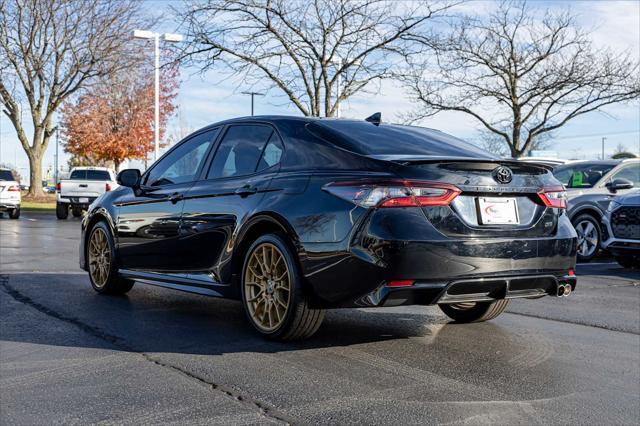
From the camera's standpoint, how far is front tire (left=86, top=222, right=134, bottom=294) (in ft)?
24.0

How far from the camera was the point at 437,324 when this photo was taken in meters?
6.15

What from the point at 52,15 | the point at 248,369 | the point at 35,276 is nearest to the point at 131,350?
the point at 248,369

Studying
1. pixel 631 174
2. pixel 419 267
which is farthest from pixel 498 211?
pixel 631 174

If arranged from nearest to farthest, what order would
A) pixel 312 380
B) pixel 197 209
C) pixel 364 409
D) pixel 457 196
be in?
1. pixel 364 409
2. pixel 312 380
3. pixel 457 196
4. pixel 197 209

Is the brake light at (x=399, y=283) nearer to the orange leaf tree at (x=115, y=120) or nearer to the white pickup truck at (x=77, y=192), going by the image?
the white pickup truck at (x=77, y=192)

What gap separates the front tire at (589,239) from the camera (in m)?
12.4

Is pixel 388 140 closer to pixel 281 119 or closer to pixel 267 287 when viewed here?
pixel 281 119

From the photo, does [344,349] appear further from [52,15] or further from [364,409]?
[52,15]

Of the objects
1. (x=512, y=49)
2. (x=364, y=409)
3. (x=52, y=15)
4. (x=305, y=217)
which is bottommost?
(x=364, y=409)

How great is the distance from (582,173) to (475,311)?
8.12 metres

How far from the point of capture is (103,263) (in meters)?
7.54

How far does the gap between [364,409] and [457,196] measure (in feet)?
5.03

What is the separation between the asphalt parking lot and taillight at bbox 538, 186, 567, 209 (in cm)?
99

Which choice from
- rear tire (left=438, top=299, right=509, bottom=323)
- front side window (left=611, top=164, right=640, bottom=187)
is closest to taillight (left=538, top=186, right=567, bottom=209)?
rear tire (left=438, top=299, right=509, bottom=323)
